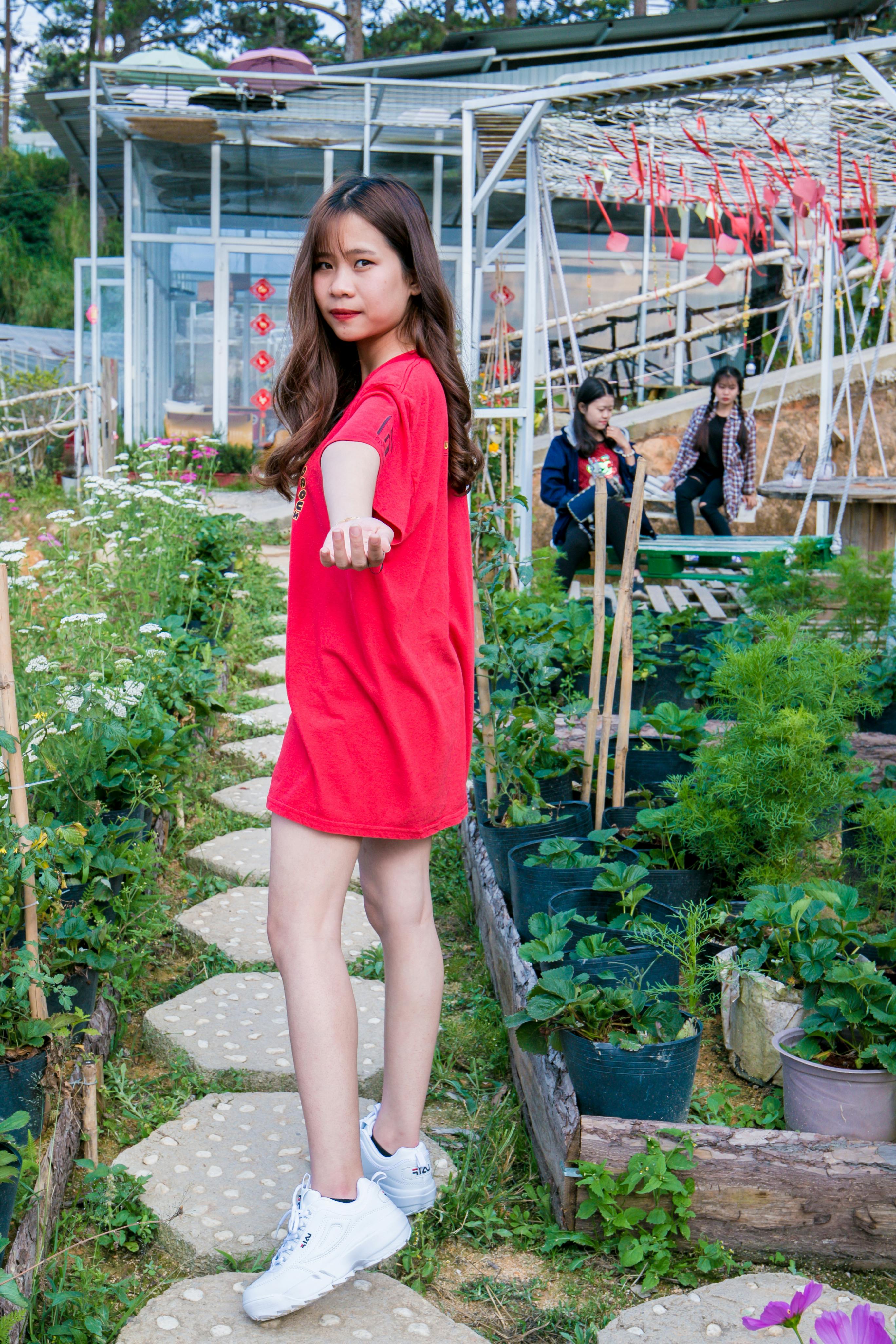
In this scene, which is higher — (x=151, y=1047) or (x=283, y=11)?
(x=283, y=11)

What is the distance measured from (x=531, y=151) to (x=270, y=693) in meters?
3.22

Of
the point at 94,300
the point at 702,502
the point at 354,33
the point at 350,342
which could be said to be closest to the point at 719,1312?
the point at 350,342

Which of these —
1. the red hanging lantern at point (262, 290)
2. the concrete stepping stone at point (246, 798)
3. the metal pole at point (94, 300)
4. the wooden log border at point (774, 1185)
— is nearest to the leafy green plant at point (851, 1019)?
the wooden log border at point (774, 1185)

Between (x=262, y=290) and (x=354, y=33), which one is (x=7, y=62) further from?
(x=262, y=290)

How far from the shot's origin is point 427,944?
152cm

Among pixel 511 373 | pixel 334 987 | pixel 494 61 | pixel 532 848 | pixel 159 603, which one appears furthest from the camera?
pixel 494 61

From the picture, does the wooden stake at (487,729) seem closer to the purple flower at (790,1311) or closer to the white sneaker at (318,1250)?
the white sneaker at (318,1250)

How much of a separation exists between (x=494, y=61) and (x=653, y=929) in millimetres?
12258

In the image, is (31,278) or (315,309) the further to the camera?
(31,278)

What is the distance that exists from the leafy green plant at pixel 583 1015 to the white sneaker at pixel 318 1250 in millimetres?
360

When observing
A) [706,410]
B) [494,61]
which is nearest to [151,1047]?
[706,410]

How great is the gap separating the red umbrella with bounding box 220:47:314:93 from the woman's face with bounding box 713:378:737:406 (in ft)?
18.1

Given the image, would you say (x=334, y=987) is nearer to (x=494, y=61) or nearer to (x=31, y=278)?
(x=494, y=61)

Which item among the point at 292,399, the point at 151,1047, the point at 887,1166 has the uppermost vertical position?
the point at 292,399
